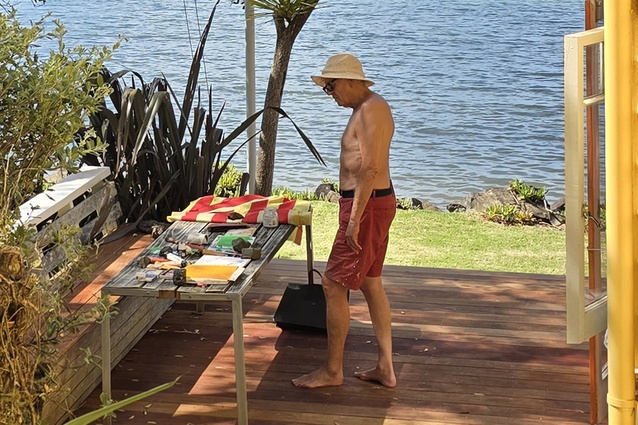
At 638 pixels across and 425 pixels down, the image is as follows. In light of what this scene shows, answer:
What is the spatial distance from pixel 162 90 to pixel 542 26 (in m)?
19.8

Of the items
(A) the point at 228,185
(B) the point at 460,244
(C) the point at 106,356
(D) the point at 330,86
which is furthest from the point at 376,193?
(A) the point at 228,185

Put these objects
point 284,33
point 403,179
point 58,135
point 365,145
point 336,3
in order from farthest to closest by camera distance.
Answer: point 336,3
point 403,179
point 284,33
point 365,145
point 58,135

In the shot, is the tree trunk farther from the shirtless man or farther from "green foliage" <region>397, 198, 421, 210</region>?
"green foliage" <region>397, 198, 421, 210</region>

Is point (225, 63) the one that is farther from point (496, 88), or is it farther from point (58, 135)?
point (58, 135)

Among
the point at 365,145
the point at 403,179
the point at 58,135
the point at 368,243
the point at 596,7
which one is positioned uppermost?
the point at 596,7

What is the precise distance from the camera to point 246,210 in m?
5.42

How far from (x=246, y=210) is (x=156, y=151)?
96 centimetres

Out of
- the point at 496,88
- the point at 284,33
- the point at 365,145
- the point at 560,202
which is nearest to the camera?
the point at 365,145

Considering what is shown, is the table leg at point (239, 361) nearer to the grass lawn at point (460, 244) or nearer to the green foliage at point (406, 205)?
the grass lawn at point (460, 244)

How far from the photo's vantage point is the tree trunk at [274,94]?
6.23 meters

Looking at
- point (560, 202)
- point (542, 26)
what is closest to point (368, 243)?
point (560, 202)

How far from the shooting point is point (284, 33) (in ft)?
20.5

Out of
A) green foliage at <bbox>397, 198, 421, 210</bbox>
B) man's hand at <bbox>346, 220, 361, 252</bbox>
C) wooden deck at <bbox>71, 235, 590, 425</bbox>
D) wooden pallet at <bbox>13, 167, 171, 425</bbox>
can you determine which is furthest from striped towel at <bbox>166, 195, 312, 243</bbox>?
green foliage at <bbox>397, 198, 421, 210</bbox>

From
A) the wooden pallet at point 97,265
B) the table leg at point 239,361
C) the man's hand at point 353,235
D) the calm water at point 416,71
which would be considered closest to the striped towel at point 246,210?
the wooden pallet at point 97,265
